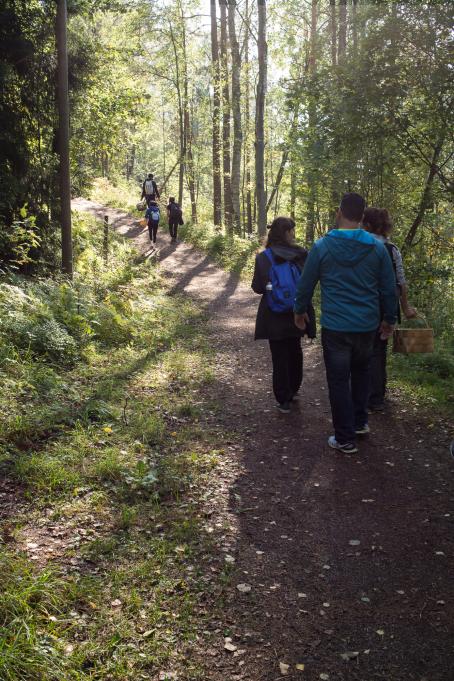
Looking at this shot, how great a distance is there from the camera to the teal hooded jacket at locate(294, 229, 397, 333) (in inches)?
→ 188

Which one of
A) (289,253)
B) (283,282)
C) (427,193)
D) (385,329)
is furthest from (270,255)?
(427,193)

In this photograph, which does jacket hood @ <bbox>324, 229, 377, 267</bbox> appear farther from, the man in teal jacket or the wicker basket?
the wicker basket

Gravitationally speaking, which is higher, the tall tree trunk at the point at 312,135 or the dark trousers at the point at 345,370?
the tall tree trunk at the point at 312,135

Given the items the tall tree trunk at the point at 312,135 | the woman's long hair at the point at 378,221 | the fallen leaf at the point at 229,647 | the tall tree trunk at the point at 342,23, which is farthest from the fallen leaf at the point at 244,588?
the tall tree trunk at the point at 342,23

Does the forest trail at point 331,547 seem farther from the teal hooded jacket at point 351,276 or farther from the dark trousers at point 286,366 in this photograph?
the teal hooded jacket at point 351,276

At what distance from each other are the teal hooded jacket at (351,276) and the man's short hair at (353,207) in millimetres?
128

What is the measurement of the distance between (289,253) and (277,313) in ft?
2.23

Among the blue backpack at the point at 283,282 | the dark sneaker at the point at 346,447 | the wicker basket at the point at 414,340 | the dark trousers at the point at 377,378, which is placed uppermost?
the blue backpack at the point at 283,282

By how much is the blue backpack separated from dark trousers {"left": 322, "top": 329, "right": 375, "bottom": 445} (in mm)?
933

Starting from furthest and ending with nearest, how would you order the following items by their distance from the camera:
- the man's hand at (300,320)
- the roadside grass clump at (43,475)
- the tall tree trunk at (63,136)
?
the tall tree trunk at (63,136) < the man's hand at (300,320) < the roadside grass clump at (43,475)

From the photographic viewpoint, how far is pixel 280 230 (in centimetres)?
586

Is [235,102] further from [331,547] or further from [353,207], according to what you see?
[331,547]

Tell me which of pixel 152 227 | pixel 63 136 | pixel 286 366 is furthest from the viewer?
pixel 152 227

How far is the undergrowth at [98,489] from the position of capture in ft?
9.25
